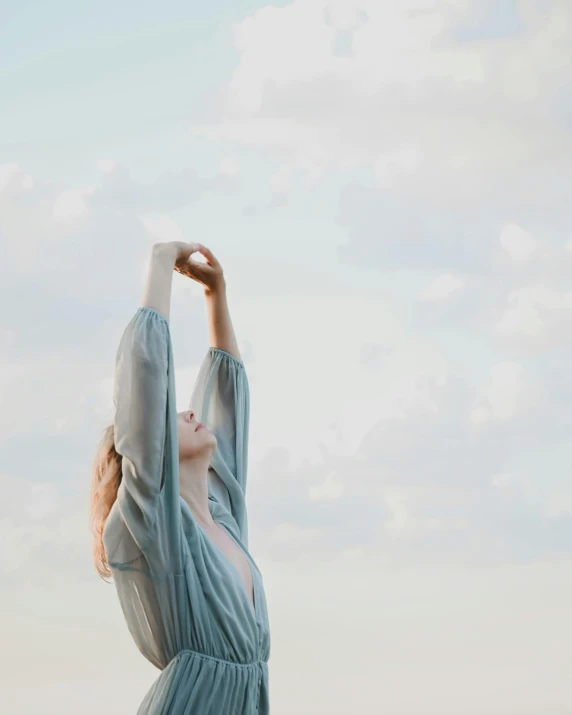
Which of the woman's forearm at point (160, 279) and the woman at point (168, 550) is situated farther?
the woman's forearm at point (160, 279)

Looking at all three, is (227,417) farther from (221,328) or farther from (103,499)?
(103,499)

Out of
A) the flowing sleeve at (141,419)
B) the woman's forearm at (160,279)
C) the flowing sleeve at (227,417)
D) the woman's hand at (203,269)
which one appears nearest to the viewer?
the flowing sleeve at (141,419)

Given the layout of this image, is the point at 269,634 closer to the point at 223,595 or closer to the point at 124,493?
the point at 223,595

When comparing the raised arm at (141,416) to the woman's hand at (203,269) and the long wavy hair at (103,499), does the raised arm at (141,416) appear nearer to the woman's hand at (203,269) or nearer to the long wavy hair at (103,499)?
the long wavy hair at (103,499)

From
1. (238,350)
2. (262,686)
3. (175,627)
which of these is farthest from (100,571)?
(238,350)

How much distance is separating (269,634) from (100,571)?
1.50 ft

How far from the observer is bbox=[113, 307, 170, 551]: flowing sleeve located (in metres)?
2.72

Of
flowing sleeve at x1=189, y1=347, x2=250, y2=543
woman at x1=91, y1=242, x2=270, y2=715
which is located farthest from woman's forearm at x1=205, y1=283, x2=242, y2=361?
woman at x1=91, y1=242, x2=270, y2=715

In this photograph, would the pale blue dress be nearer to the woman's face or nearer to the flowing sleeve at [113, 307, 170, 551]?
the flowing sleeve at [113, 307, 170, 551]

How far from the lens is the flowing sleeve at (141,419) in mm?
2721

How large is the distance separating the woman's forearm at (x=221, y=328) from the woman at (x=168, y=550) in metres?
0.34

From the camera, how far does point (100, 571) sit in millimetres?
2986

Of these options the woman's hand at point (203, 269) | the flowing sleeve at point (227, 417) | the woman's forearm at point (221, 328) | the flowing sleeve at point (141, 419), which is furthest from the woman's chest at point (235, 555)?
the woman's hand at point (203, 269)

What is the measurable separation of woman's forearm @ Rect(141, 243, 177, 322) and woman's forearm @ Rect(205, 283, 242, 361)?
1.21ft
